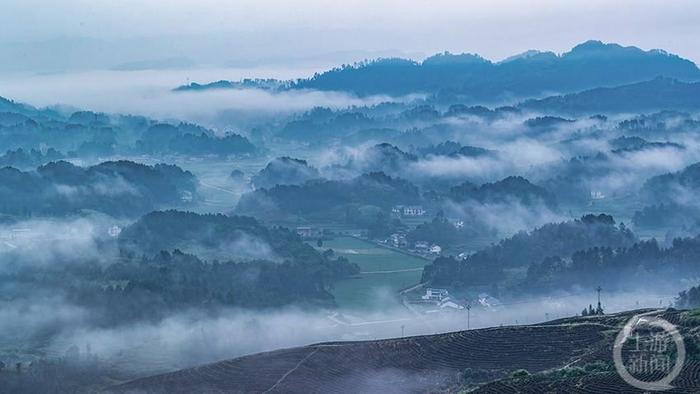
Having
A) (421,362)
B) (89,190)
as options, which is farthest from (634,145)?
(421,362)

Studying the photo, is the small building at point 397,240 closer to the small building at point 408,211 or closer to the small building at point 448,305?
the small building at point 408,211

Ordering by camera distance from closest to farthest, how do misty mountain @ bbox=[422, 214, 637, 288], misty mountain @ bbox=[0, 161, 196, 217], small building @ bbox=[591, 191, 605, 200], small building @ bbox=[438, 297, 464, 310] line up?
small building @ bbox=[438, 297, 464, 310] → misty mountain @ bbox=[422, 214, 637, 288] → misty mountain @ bbox=[0, 161, 196, 217] → small building @ bbox=[591, 191, 605, 200]

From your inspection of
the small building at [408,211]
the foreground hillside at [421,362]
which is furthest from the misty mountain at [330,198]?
the foreground hillside at [421,362]

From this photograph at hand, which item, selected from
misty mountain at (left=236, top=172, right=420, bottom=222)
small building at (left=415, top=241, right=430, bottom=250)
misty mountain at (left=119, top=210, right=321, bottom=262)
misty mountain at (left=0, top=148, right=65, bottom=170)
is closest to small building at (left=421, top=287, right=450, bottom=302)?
misty mountain at (left=119, top=210, right=321, bottom=262)

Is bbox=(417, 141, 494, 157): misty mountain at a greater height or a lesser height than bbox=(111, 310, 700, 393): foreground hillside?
greater

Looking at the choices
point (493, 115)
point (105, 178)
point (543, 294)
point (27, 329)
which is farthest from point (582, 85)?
point (27, 329)

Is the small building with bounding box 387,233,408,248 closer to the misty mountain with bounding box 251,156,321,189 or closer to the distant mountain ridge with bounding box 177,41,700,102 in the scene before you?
the misty mountain with bounding box 251,156,321,189

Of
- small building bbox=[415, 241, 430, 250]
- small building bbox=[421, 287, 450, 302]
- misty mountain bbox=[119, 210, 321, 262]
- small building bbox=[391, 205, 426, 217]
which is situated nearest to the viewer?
small building bbox=[421, 287, 450, 302]
